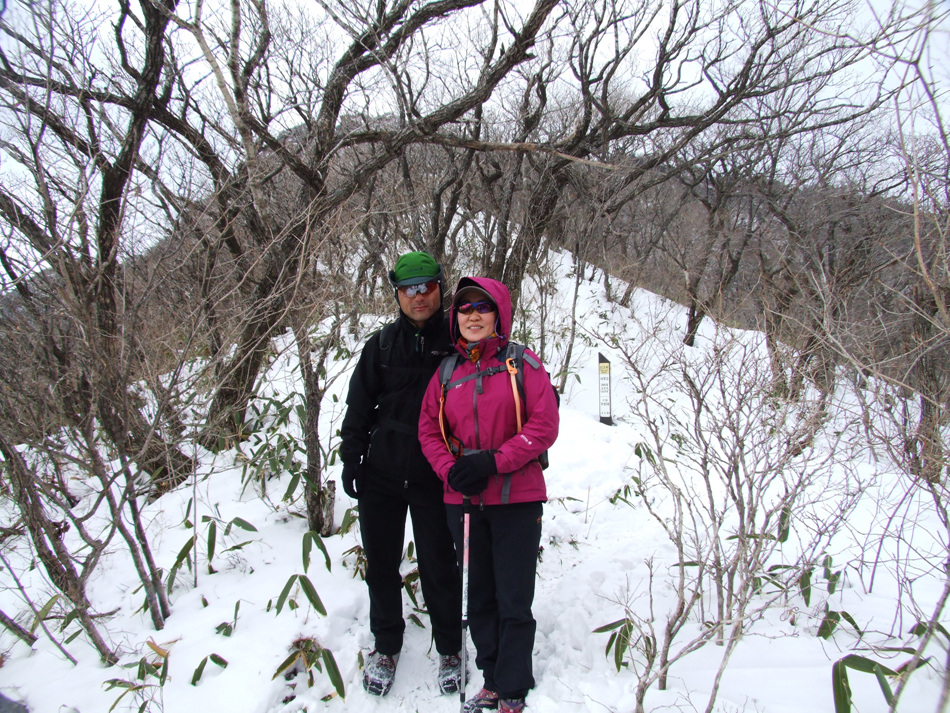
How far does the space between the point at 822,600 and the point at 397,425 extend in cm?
228

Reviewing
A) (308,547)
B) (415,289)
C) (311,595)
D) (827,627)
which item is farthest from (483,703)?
(415,289)

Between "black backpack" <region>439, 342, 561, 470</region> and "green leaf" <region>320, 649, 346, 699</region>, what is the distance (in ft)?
3.63

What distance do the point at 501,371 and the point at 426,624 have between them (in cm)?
159

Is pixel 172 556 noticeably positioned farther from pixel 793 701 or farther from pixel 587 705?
pixel 793 701

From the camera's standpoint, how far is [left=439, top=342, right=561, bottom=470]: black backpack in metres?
2.12

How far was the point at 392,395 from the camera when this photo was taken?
234 centimetres

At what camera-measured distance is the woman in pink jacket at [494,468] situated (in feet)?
6.64

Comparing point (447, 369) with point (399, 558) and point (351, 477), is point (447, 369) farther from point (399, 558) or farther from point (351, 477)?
point (399, 558)

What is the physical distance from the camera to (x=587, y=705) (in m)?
2.06

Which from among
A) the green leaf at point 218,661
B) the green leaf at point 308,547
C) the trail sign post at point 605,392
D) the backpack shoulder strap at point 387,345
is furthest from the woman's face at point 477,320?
the trail sign post at point 605,392

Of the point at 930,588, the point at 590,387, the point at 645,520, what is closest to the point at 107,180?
the point at 645,520

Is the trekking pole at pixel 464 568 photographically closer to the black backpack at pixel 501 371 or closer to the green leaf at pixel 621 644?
the black backpack at pixel 501 371

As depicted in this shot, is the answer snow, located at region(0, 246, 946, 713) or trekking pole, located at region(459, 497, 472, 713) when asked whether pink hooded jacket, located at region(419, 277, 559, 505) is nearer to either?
trekking pole, located at region(459, 497, 472, 713)

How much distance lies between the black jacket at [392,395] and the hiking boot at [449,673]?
2.96 feet
